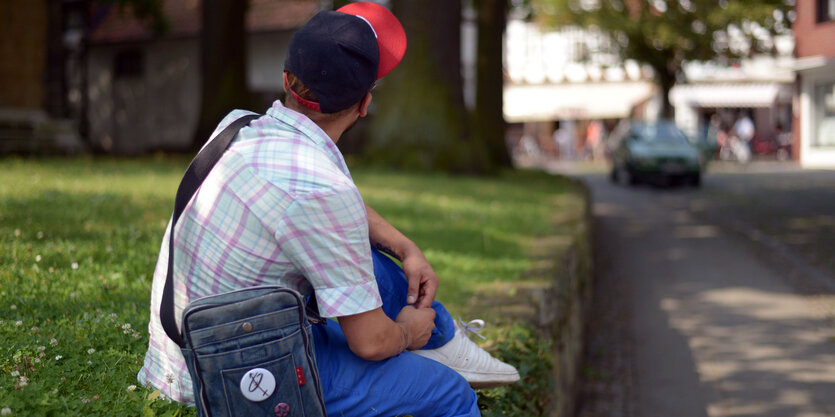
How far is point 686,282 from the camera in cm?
948

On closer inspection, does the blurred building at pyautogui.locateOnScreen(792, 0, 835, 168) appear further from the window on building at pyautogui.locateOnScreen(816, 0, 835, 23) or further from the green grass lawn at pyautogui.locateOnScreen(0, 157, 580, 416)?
the green grass lawn at pyautogui.locateOnScreen(0, 157, 580, 416)

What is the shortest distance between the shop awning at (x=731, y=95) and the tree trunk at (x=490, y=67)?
30.0 m

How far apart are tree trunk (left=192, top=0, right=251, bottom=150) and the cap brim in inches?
729

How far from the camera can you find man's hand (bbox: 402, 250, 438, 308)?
268cm

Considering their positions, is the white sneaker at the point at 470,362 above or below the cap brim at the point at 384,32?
below

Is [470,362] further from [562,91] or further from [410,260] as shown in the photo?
[562,91]

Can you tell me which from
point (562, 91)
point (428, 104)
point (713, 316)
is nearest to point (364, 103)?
point (713, 316)

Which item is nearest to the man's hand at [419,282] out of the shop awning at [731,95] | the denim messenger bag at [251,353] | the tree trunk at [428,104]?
the denim messenger bag at [251,353]

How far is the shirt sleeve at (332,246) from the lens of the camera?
2.12 m

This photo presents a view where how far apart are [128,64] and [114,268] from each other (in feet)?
99.1

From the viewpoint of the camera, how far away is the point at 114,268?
4773mm

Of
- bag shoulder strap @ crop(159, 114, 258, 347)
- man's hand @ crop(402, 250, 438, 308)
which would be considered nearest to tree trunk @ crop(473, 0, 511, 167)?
man's hand @ crop(402, 250, 438, 308)

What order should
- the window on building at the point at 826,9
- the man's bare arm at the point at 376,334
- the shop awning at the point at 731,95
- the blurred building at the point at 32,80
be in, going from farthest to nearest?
the shop awning at the point at 731,95 < the window on building at the point at 826,9 < the blurred building at the point at 32,80 < the man's bare arm at the point at 376,334

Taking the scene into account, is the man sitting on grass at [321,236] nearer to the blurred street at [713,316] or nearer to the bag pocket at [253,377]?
the bag pocket at [253,377]
